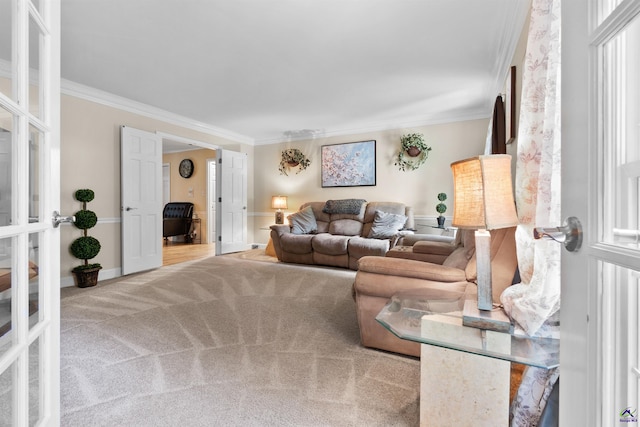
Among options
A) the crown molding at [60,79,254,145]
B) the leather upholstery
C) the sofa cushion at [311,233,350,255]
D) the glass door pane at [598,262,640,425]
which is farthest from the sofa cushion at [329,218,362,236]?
the glass door pane at [598,262,640,425]

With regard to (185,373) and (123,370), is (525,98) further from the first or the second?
(123,370)

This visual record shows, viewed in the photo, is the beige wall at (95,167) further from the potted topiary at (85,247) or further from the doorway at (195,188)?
the doorway at (195,188)

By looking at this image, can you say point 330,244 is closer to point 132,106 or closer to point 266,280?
point 266,280

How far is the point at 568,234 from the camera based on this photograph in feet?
1.78

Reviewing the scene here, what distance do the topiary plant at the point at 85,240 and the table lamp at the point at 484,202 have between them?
3806 mm

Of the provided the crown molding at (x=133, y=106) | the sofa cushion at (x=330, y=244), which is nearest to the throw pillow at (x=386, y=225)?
the sofa cushion at (x=330, y=244)

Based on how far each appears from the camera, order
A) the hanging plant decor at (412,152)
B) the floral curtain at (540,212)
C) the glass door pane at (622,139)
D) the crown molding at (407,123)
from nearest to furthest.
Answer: the glass door pane at (622,139)
the floral curtain at (540,212)
the crown molding at (407,123)
the hanging plant decor at (412,152)

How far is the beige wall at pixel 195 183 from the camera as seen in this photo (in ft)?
23.9

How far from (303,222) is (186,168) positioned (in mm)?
4042

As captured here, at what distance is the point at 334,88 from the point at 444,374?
10.8ft

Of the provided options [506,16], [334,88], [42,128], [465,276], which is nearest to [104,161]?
[334,88]

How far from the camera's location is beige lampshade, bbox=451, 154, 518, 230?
126 centimetres

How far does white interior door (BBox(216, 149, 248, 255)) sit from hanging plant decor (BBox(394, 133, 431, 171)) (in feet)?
9.96

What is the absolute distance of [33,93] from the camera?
79 centimetres
